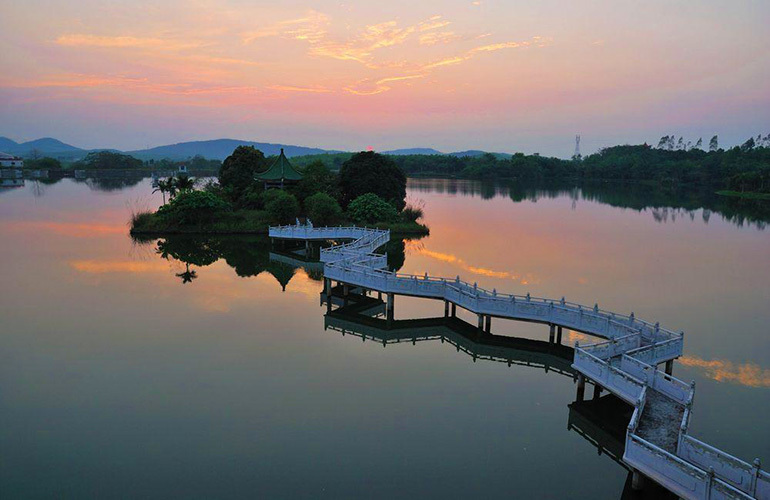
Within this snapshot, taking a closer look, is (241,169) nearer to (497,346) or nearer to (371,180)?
(371,180)

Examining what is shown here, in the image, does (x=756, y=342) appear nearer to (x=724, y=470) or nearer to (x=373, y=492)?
(x=724, y=470)

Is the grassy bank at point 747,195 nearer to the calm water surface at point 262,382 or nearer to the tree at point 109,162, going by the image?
the calm water surface at point 262,382

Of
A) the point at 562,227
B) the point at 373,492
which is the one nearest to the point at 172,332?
the point at 373,492

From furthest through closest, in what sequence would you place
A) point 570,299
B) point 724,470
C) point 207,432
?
point 570,299, point 207,432, point 724,470

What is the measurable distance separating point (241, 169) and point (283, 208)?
587 inches

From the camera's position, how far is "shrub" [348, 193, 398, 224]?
51656mm

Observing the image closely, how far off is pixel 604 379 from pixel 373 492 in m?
8.34

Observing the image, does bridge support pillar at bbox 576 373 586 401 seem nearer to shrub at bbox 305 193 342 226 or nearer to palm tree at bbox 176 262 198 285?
palm tree at bbox 176 262 198 285

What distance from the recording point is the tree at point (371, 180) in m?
56.9

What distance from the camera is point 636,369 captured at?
1580 cm

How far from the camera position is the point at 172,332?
2255 centimetres

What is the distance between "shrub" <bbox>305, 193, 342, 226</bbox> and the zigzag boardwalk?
1737 centimetres

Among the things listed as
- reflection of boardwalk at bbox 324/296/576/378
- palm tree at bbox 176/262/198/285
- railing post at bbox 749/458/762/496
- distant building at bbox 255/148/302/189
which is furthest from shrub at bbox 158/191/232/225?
railing post at bbox 749/458/762/496

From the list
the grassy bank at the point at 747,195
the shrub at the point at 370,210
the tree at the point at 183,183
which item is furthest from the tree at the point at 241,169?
the grassy bank at the point at 747,195
